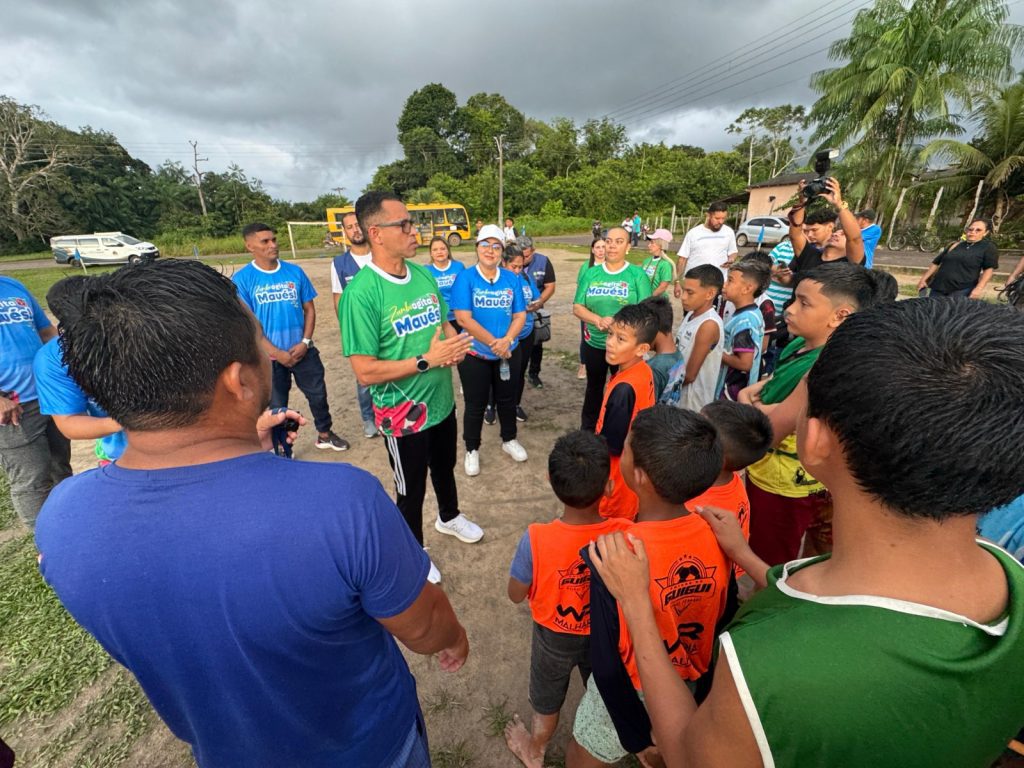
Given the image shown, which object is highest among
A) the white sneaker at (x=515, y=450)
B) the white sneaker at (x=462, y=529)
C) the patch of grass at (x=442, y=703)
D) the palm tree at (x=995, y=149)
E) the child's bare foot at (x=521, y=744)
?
the palm tree at (x=995, y=149)

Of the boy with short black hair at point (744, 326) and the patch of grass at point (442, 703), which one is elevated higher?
the boy with short black hair at point (744, 326)

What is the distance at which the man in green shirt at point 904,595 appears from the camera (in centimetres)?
66

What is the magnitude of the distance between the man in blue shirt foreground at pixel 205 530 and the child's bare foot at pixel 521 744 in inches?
54.5

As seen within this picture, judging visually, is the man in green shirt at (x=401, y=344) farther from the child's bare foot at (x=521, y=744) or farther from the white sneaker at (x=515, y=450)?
the white sneaker at (x=515, y=450)

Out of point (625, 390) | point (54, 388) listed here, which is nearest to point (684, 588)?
point (625, 390)

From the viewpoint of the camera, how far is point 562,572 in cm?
162

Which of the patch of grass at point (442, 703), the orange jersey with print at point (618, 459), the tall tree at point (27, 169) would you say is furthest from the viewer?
the tall tree at point (27, 169)

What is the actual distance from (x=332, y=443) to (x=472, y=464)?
Answer: 154 centimetres

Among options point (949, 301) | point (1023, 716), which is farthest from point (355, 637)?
point (949, 301)

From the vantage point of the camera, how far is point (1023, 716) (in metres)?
0.74

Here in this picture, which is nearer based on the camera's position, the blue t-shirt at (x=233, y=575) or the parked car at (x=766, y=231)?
the blue t-shirt at (x=233, y=575)

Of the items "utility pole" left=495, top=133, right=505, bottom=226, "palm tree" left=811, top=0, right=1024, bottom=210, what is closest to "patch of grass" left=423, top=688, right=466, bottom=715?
"palm tree" left=811, top=0, right=1024, bottom=210

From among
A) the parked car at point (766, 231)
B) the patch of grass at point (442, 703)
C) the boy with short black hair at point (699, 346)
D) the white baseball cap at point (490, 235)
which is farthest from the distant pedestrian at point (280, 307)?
the parked car at point (766, 231)

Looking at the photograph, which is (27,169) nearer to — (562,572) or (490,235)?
(490,235)
